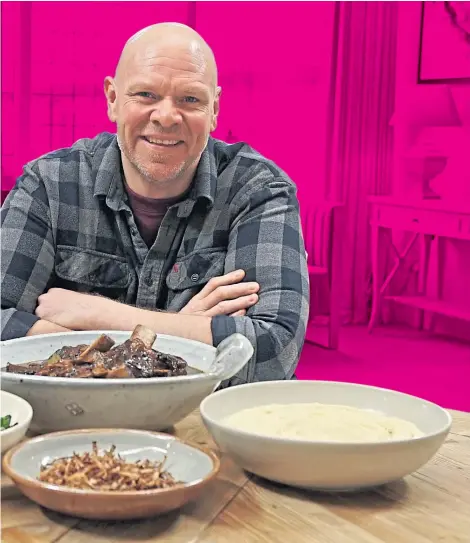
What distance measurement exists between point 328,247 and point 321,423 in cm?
410

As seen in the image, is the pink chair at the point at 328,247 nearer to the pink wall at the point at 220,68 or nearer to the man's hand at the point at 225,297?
the pink wall at the point at 220,68

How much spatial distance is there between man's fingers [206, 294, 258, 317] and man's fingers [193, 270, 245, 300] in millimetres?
58

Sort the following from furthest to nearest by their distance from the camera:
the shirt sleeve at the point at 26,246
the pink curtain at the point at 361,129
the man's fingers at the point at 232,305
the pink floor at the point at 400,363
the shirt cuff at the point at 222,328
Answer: the pink curtain at the point at 361,129
the pink floor at the point at 400,363
the shirt sleeve at the point at 26,246
the man's fingers at the point at 232,305
the shirt cuff at the point at 222,328

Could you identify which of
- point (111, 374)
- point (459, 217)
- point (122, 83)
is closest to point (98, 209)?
point (122, 83)

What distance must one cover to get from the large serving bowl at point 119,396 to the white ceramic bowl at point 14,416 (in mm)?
31

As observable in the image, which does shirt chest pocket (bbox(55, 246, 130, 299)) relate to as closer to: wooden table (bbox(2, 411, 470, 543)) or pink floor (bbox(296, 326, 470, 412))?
wooden table (bbox(2, 411, 470, 543))

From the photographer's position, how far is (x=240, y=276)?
206 centimetres

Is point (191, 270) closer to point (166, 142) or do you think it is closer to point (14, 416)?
point (166, 142)

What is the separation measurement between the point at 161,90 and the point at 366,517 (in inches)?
→ 54.6

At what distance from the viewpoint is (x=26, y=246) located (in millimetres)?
2135

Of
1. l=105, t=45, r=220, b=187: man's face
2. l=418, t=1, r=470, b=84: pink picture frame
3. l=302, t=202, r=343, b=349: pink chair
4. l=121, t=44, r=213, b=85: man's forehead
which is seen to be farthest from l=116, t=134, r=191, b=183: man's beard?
l=418, t=1, r=470, b=84: pink picture frame

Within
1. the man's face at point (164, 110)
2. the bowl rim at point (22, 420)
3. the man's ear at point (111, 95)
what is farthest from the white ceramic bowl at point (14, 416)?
the man's ear at point (111, 95)

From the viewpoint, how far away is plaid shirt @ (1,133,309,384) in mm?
2119

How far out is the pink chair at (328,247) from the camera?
5.08 metres
